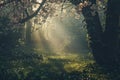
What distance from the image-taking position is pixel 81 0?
1019 inches

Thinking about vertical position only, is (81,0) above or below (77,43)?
above

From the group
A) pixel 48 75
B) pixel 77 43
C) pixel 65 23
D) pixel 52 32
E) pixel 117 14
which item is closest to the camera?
pixel 48 75

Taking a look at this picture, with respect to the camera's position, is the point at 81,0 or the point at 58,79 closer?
the point at 58,79

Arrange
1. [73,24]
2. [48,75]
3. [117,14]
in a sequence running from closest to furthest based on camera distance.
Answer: [48,75]
[117,14]
[73,24]

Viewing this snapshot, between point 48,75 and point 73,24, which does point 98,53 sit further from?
point 73,24

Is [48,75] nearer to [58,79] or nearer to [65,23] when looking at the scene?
[58,79]

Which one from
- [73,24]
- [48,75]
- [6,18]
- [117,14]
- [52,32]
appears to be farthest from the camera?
[52,32]

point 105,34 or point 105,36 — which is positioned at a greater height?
point 105,34

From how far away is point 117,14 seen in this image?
24766mm

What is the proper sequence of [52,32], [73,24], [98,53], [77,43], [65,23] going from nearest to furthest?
[98,53], [77,43], [73,24], [65,23], [52,32]

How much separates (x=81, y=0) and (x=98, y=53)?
179 inches

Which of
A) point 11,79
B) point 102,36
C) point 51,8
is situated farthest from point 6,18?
point 11,79

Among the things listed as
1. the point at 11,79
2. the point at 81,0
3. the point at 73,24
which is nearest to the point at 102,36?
the point at 81,0

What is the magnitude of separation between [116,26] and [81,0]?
3.54m
